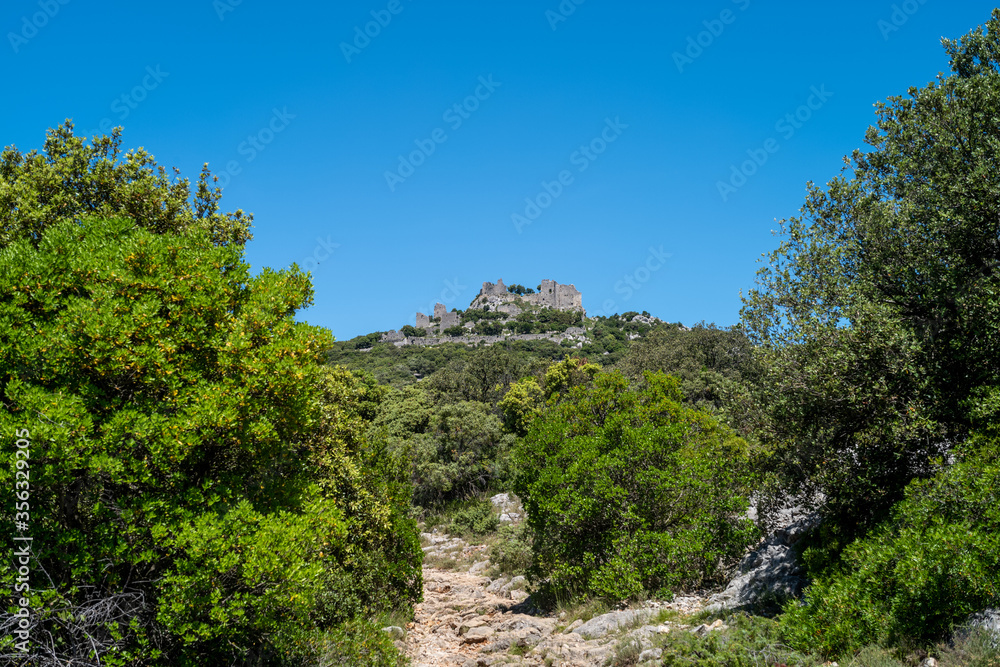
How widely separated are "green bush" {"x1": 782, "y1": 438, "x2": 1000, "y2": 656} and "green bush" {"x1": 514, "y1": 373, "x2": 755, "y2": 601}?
3.70m

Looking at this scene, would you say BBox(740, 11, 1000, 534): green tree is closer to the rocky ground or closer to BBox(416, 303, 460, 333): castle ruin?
the rocky ground

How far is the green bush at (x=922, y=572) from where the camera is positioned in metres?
6.69

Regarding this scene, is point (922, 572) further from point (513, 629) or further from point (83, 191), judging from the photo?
point (83, 191)

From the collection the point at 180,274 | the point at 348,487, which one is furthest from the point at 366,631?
the point at 180,274

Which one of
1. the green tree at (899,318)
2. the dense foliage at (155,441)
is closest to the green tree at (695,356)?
the green tree at (899,318)

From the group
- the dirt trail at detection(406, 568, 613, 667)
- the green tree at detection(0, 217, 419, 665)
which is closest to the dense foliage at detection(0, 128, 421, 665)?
the green tree at detection(0, 217, 419, 665)

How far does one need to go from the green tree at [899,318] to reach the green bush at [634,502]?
85.1 inches

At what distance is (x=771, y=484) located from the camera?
36.3ft

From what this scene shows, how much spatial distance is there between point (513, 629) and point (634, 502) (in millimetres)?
4303

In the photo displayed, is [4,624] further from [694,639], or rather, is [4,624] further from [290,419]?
[694,639]

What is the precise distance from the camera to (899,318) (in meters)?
9.24

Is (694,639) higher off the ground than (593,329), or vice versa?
(593,329)

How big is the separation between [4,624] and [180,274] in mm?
4258

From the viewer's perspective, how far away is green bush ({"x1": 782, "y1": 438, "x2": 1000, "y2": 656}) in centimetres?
669
